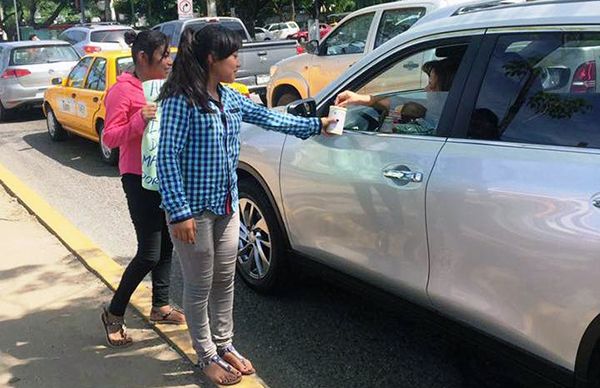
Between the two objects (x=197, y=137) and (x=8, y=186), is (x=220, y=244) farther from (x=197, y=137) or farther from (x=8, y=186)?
Result: (x=8, y=186)

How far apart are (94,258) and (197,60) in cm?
247

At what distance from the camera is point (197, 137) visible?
2.77 metres

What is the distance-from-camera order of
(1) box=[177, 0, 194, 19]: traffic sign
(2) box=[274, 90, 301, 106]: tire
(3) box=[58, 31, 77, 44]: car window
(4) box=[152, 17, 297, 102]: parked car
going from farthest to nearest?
1. (3) box=[58, 31, 77, 44]: car window
2. (1) box=[177, 0, 194, 19]: traffic sign
3. (4) box=[152, 17, 297, 102]: parked car
4. (2) box=[274, 90, 301, 106]: tire

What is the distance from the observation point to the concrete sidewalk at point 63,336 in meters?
3.28

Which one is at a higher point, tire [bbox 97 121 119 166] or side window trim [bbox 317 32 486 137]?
side window trim [bbox 317 32 486 137]

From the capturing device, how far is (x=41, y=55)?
1293 centimetres

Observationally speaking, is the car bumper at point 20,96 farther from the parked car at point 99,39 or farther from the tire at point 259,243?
the tire at point 259,243

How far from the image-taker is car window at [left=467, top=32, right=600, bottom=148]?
8.38 ft

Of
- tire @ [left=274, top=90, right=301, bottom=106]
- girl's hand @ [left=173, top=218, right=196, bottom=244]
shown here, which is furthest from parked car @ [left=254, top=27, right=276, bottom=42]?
girl's hand @ [left=173, top=218, right=196, bottom=244]

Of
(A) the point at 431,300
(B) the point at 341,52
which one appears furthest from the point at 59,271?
(B) the point at 341,52

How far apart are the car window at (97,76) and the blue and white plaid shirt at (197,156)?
5896 millimetres

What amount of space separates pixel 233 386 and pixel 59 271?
2.09 metres

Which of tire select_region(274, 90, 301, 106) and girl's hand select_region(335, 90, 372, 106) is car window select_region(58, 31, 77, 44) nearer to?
tire select_region(274, 90, 301, 106)

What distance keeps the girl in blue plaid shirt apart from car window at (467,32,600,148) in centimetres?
105
